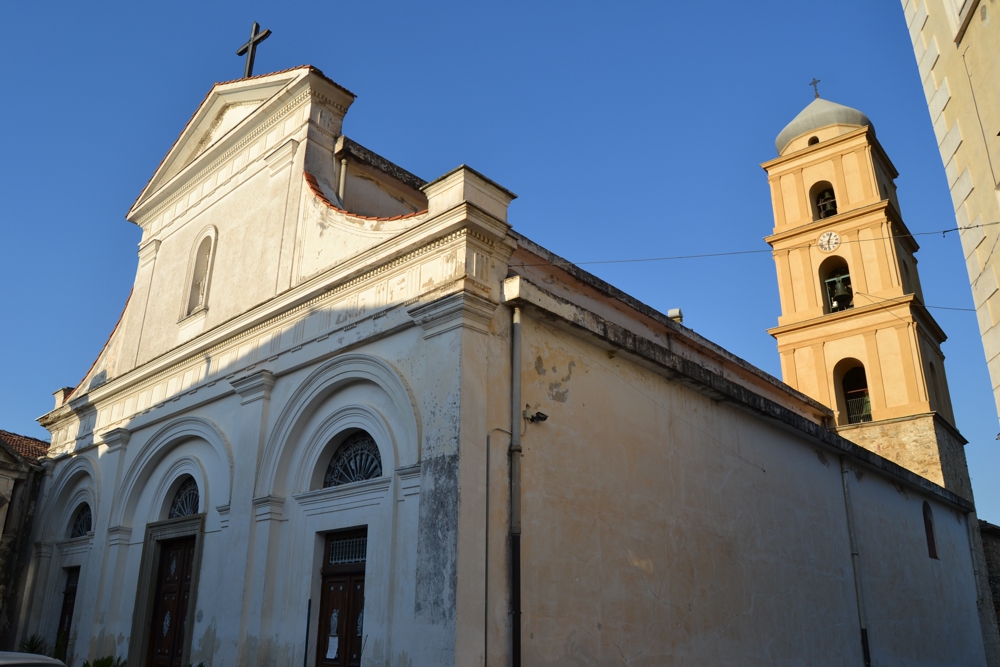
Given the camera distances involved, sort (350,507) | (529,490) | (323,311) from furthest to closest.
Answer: (323,311)
(350,507)
(529,490)

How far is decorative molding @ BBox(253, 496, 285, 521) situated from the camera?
10109 mm

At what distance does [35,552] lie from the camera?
1520 centimetres

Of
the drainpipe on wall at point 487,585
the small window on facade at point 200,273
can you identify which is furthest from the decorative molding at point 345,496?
the small window on facade at point 200,273

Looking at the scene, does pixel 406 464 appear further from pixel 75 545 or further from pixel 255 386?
pixel 75 545

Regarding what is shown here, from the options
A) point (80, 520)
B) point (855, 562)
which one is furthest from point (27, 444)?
point (855, 562)

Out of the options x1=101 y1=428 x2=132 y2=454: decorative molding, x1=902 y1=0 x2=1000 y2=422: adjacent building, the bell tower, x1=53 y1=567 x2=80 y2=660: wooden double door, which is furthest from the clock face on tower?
x1=53 y1=567 x2=80 y2=660: wooden double door

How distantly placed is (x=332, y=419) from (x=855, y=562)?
950cm

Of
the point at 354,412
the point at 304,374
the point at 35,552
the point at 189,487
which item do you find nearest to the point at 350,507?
the point at 354,412

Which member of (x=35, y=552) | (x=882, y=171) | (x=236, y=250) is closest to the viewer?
(x=236, y=250)

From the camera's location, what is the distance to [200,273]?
559 inches

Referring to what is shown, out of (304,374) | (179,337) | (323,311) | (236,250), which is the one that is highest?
(236,250)

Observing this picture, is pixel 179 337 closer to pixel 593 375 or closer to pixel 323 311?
pixel 323 311

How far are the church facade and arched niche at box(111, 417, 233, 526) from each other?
2.2 inches

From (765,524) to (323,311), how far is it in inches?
281
